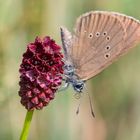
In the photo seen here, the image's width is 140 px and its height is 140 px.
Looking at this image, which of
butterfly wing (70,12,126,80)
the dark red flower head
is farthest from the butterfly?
the dark red flower head

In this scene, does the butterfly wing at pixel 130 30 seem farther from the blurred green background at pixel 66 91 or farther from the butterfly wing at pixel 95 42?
the blurred green background at pixel 66 91

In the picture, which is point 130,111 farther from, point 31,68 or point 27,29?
point 31,68

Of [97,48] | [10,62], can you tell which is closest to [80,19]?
[97,48]

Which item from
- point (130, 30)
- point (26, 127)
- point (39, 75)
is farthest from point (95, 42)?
point (26, 127)

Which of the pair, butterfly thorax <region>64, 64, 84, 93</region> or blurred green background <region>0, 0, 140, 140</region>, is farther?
blurred green background <region>0, 0, 140, 140</region>

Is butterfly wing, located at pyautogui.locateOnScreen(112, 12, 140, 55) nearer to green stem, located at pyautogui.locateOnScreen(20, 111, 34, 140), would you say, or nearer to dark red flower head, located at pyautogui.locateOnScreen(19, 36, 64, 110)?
dark red flower head, located at pyautogui.locateOnScreen(19, 36, 64, 110)

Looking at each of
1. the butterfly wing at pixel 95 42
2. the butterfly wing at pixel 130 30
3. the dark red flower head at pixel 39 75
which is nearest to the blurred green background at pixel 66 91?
the butterfly wing at pixel 95 42
